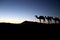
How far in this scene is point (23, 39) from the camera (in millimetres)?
14148

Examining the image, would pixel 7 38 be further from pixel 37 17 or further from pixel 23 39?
pixel 37 17

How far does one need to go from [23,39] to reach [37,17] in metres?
28.9

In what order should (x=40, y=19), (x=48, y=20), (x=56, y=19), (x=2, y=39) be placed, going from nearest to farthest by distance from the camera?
(x=2, y=39)
(x=40, y=19)
(x=48, y=20)
(x=56, y=19)

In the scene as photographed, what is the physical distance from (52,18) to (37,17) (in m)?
9.46

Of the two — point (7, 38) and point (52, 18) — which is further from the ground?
point (52, 18)

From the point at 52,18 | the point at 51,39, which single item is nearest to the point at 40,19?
the point at 52,18

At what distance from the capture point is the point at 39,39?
14.4m

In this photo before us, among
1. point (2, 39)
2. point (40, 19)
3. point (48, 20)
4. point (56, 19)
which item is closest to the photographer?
point (2, 39)

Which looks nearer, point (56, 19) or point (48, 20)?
point (48, 20)

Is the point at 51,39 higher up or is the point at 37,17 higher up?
the point at 37,17

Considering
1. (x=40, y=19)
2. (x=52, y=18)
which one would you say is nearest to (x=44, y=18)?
(x=40, y=19)

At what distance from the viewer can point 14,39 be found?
552 inches

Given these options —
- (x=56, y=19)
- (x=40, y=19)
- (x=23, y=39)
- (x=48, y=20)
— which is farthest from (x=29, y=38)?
→ (x=56, y=19)

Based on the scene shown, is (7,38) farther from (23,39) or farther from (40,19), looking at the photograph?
(40,19)
